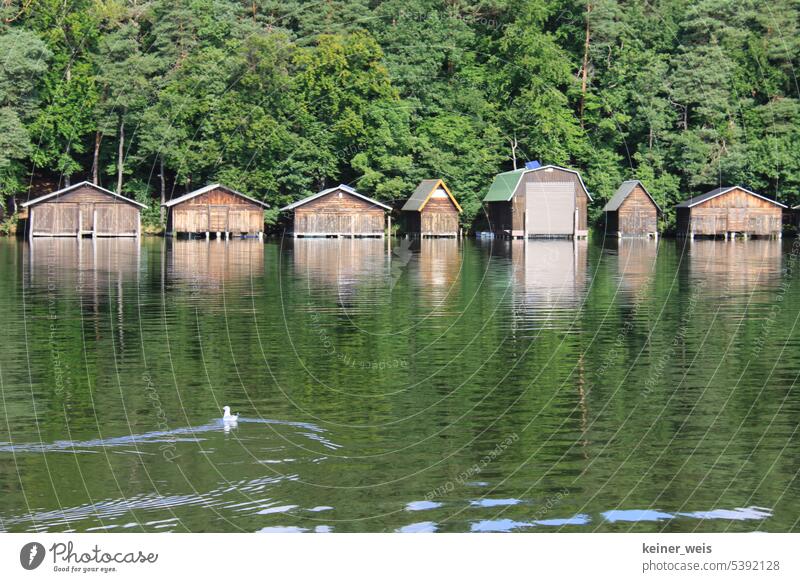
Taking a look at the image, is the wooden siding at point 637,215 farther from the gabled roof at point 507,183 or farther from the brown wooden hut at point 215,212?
the brown wooden hut at point 215,212

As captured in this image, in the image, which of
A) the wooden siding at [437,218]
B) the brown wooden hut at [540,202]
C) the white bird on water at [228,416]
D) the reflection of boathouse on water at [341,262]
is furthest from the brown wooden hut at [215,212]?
the white bird on water at [228,416]

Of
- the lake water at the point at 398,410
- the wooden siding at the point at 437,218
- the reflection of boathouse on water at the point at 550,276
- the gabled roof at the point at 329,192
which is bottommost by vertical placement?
the lake water at the point at 398,410

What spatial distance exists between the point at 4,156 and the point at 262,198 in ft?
88.8

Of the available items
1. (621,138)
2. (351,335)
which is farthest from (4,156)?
(351,335)

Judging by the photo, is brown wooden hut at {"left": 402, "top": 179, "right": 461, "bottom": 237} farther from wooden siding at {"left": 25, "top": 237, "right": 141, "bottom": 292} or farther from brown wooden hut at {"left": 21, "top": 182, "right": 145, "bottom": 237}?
wooden siding at {"left": 25, "top": 237, "right": 141, "bottom": 292}

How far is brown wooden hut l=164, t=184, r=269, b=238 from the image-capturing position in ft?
415

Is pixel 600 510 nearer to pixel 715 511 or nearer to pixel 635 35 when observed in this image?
pixel 715 511

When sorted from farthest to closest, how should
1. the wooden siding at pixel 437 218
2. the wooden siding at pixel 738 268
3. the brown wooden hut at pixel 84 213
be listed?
1. the wooden siding at pixel 437 218
2. the brown wooden hut at pixel 84 213
3. the wooden siding at pixel 738 268

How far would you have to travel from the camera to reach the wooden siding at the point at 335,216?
129000 millimetres

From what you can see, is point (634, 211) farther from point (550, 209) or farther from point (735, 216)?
point (735, 216)

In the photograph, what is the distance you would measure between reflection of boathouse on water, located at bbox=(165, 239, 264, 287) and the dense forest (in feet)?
48.4

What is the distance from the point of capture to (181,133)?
127 m

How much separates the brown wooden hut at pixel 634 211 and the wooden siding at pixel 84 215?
50646mm

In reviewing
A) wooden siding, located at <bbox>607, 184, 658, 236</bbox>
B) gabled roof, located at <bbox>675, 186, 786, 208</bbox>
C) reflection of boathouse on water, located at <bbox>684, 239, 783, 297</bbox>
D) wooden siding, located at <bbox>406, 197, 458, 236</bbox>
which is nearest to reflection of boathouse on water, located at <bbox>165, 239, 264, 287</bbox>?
wooden siding, located at <bbox>406, 197, 458, 236</bbox>
